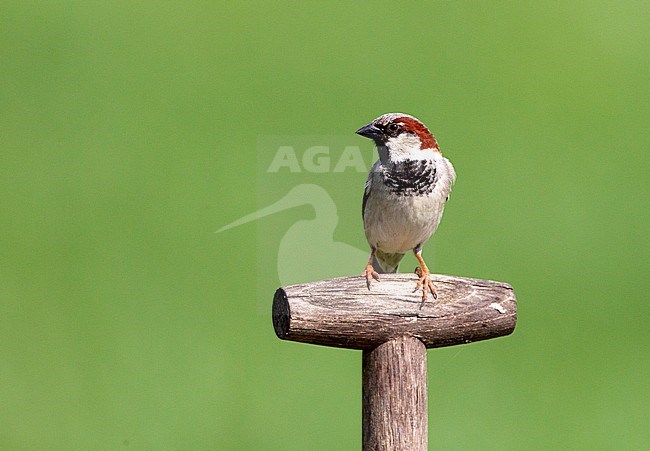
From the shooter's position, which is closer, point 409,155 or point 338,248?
point 409,155

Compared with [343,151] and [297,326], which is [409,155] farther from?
[297,326]

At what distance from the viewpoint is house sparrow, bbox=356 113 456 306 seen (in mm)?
2045

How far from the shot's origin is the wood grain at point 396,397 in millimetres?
1888

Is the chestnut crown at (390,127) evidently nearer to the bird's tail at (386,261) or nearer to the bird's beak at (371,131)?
the bird's beak at (371,131)

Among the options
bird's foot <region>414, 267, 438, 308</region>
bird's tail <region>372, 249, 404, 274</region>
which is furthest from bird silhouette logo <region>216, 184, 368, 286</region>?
bird's foot <region>414, 267, 438, 308</region>

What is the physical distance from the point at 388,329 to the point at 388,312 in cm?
4

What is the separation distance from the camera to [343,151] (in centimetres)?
235

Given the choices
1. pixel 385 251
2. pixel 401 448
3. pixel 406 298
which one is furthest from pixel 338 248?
pixel 401 448

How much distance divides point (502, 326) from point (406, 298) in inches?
9.9

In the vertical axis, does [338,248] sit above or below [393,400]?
above

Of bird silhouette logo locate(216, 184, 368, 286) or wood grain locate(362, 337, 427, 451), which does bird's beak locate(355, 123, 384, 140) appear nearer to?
bird silhouette logo locate(216, 184, 368, 286)

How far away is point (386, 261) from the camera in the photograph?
245 centimetres

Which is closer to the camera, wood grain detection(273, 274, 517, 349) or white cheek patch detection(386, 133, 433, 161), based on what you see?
wood grain detection(273, 274, 517, 349)

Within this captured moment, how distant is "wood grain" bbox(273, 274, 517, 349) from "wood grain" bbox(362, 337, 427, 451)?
3 cm
